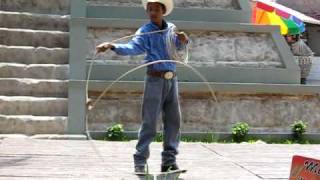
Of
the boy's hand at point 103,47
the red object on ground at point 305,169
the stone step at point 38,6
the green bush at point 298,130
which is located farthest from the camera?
the stone step at point 38,6

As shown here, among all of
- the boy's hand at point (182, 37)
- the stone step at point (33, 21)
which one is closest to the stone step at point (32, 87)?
the stone step at point (33, 21)

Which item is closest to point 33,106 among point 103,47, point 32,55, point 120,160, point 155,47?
point 32,55

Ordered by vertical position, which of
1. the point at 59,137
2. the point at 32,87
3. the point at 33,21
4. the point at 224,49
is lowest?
the point at 59,137

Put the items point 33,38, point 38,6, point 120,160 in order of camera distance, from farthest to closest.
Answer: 1. point 38,6
2. point 33,38
3. point 120,160

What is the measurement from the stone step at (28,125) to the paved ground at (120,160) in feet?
1.01

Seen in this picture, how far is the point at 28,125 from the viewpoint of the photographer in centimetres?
728

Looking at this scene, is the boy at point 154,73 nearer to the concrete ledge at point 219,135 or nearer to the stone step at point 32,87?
the concrete ledge at point 219,135

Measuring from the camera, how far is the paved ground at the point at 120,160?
4918mm

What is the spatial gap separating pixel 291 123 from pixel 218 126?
1078mm

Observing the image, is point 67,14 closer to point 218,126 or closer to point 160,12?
point 218,126

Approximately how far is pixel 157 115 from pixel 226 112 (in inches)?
134

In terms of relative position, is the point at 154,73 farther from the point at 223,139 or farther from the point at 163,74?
the point at 223,139

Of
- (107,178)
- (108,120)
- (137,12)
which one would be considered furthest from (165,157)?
(137,12)

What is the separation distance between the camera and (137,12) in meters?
8.90
